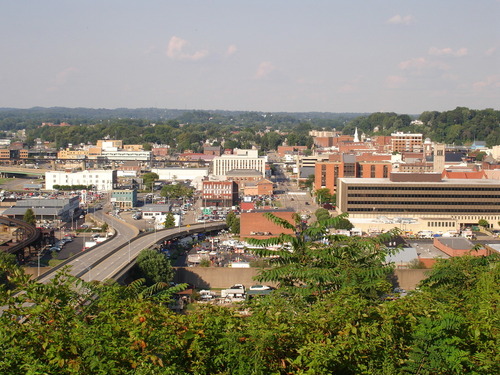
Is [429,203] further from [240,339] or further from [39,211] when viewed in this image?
[240,339]

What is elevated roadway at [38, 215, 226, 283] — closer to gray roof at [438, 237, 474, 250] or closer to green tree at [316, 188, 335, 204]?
green tree at [316, 188, 335, 204]

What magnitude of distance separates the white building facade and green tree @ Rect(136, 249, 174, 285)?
1778cm

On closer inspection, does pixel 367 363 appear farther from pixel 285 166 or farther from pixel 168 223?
pixel 285 166

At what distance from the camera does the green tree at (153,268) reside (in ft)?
42.6

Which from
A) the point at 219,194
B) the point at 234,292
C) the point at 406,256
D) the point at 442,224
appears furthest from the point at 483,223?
the point at 234,292

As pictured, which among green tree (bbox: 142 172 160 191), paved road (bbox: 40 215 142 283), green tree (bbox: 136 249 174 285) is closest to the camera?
paved road (bbox: 40 215 142 283)

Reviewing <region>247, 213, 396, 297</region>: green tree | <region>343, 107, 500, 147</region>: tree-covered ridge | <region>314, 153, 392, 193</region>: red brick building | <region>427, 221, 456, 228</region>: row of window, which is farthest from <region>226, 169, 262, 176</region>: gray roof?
<region>247, 213, 396, 297</region>: green tree

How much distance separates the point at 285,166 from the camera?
43562 mm

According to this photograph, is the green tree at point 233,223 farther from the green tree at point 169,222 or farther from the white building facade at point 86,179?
the white building facade at point 86,179

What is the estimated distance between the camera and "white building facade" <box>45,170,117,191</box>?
3064cm

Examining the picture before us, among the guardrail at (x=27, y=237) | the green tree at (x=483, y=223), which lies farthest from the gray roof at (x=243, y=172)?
the guardrail at (x=27, y=237)

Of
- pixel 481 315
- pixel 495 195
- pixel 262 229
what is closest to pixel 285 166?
pixel 495 195

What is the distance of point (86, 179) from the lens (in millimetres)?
30781

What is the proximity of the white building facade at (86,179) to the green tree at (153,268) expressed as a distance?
17.8 m
